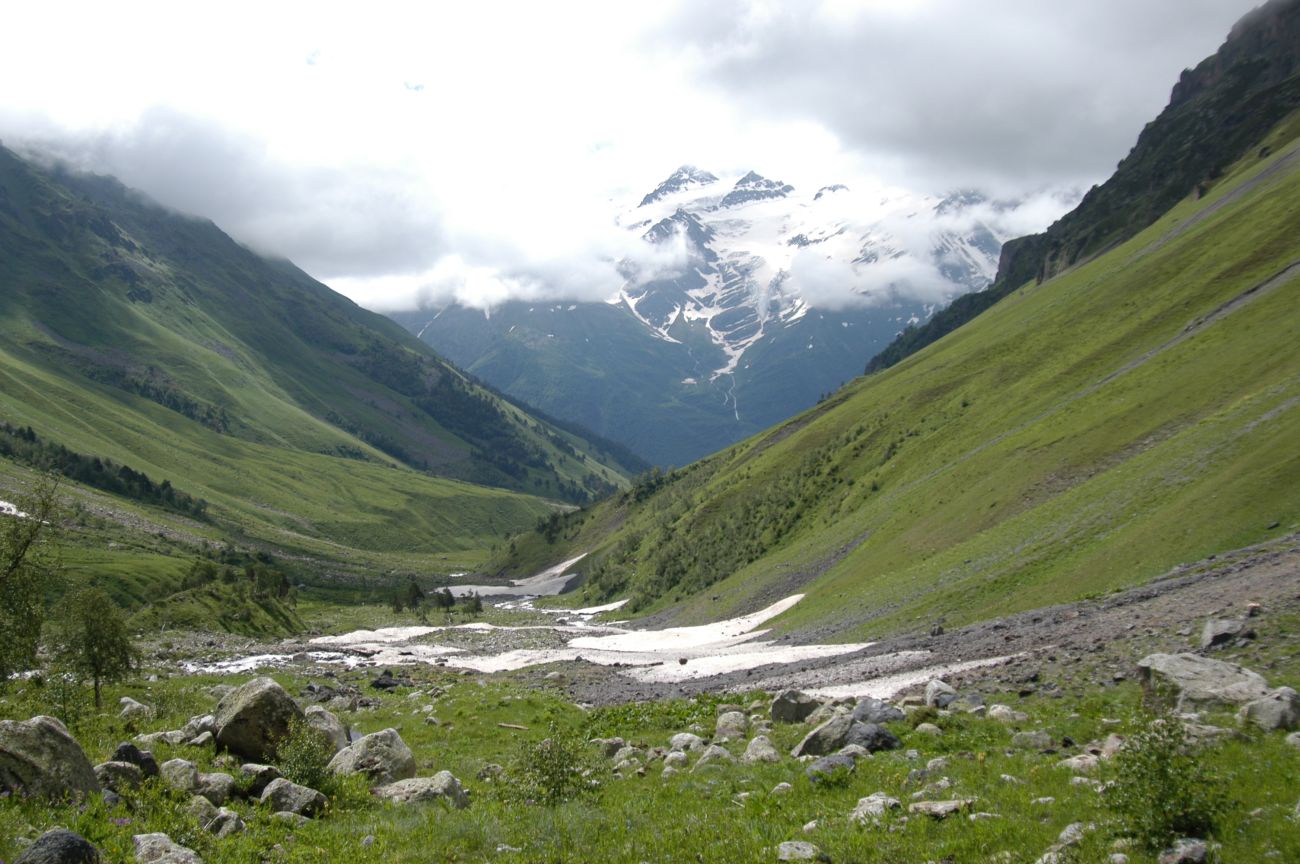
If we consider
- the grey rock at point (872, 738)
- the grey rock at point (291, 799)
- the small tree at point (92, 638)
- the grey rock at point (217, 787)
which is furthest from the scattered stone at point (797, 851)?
the small tree at point (92, 638)

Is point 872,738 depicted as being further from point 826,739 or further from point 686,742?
point 686,742

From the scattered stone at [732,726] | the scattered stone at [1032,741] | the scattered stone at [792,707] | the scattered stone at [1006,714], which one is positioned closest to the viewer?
the scattered stone at [1032,741]

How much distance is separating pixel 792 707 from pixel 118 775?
20.6m

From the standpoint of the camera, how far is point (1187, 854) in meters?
12.1

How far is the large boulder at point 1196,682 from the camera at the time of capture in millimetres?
19172

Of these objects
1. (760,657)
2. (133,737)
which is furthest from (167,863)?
(760,657)

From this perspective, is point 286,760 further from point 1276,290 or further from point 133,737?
point 1276,290

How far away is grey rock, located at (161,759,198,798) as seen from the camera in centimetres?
1898

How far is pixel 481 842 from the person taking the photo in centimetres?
1673

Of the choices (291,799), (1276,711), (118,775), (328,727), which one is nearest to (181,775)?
(118,775)

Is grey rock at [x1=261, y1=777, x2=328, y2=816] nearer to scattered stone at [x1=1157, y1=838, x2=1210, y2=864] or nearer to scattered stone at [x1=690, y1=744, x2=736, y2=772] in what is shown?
scattered stone at [x1=690, y1=744, x2=736, y2=772]

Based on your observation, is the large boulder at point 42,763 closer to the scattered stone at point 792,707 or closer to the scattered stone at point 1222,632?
the scattered stone at point 792,707

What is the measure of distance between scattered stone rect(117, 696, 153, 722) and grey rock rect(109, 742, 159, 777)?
1034 cm

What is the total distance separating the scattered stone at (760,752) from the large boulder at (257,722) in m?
13.6
